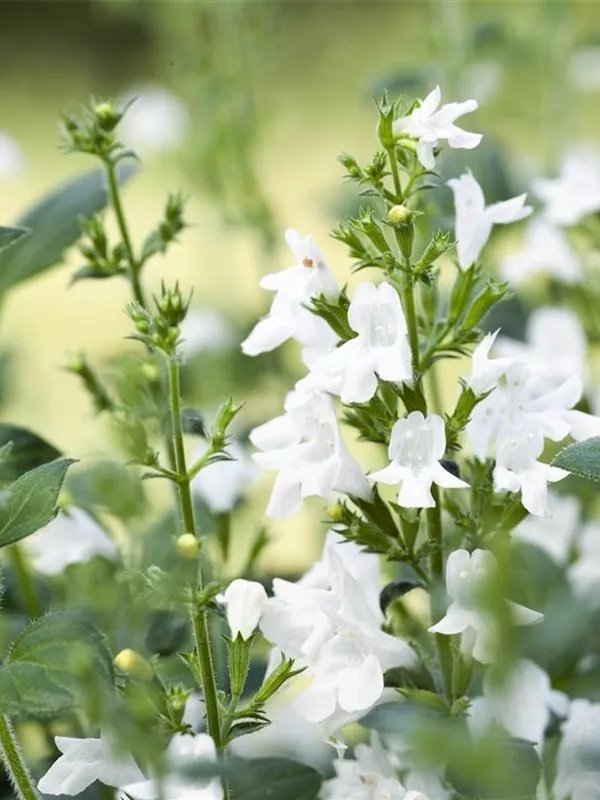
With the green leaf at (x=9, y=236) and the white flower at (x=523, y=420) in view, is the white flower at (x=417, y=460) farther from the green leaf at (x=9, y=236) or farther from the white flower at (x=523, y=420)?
the green leaf at (x=9, y=236)

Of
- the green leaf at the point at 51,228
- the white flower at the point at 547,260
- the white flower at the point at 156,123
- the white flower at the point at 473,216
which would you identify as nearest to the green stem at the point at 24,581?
the green leaf at the point at 51,228

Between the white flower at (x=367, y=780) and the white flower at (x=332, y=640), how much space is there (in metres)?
0.02

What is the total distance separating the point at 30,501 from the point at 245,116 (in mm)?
744

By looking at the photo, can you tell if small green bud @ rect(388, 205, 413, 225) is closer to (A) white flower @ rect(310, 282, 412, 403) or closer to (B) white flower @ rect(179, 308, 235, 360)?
(A) white flower @ rect(310, 282, 412, 403)

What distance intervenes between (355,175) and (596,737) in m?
0.20

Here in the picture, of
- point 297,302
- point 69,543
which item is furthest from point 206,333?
point 297,302

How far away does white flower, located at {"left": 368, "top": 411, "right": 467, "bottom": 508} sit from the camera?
0.38m

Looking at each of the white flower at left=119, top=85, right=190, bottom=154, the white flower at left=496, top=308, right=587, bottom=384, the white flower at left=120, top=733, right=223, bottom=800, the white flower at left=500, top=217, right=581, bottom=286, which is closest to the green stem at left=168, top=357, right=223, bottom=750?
the white flower at left=120, top=733, right=223, bottom=800

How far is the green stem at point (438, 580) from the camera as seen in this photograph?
41 centimetres

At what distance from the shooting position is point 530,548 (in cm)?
59

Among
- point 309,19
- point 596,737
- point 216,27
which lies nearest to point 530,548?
point 596,737

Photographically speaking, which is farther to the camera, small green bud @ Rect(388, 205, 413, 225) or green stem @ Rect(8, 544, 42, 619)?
green stem @ Rect(8, 544, 42, 619)

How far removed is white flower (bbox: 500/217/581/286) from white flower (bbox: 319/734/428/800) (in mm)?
356

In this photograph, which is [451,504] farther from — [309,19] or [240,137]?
[309,19]
